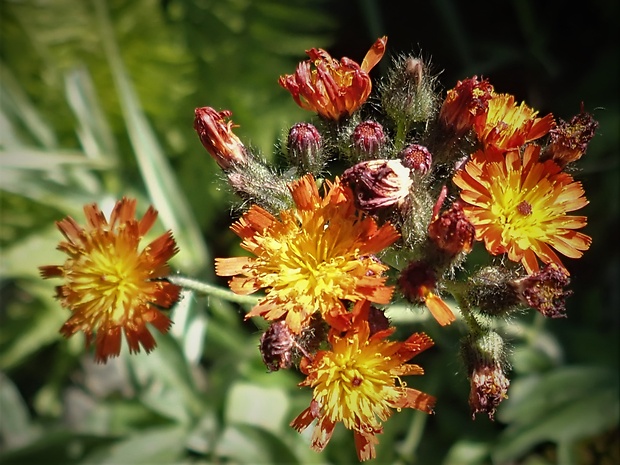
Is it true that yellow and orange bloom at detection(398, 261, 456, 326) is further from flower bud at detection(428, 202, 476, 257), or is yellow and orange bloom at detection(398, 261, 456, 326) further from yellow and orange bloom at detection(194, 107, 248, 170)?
yellow and orange bloom at detection(194, 107, 248, 170)

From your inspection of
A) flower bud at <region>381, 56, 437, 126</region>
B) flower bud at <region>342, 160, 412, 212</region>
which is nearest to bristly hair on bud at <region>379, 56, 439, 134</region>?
flower bud at <region>381, 56, 437, 126</region>

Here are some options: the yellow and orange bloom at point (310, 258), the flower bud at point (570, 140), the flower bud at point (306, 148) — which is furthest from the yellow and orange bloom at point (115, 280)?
the flower bud at point (570, 140)

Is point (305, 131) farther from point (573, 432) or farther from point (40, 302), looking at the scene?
point (40, 302)

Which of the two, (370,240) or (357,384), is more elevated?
(370,240)

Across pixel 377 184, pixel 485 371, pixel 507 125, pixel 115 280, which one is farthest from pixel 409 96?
pixel 115 280

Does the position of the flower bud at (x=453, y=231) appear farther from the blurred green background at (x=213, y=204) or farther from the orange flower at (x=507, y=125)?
the blurred green background at (x=213, y=204)

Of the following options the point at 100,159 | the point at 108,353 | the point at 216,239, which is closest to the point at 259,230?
the point at 108,353

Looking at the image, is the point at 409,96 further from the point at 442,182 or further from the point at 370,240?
the point at 370,240
